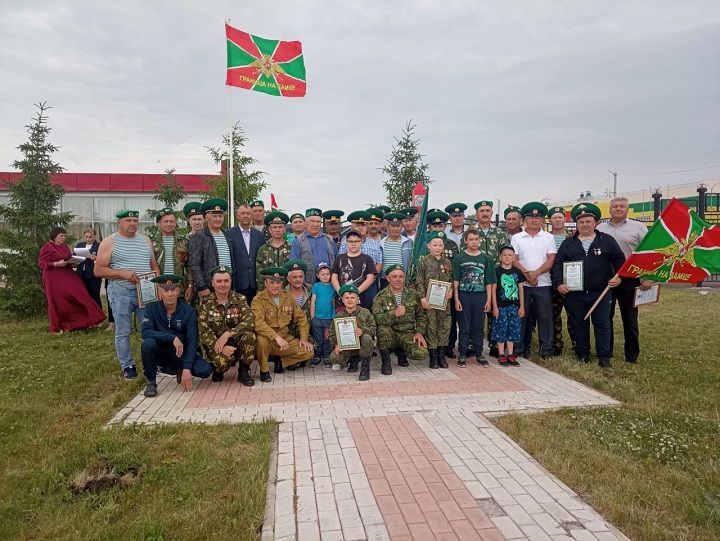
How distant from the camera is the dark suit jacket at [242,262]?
6844mm

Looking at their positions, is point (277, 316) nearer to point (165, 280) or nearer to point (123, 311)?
point (165, 280)

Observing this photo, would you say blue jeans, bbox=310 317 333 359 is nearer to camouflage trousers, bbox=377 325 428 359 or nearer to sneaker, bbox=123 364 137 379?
camouflage trousers, bbox=377 325 428 359

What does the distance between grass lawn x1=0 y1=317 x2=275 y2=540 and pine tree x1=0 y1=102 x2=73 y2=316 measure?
6149mm

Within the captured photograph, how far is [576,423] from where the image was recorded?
4.66 meters

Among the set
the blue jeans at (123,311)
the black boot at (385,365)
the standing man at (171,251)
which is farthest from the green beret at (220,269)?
the black boot at (385,365)

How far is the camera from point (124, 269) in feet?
19.8

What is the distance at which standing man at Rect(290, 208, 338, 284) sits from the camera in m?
7.22

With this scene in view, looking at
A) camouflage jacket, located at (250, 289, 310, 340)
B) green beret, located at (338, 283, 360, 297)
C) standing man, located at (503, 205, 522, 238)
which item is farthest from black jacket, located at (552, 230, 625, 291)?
camouflage jacket, located at (250, 289, 310, 340)

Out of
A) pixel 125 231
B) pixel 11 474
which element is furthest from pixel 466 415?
pixel 125 231

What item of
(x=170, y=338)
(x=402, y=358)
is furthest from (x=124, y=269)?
(x=402, y=358)

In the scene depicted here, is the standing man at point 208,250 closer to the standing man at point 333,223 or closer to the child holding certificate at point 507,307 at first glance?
the standing man at point 333,223

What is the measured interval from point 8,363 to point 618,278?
8.30m

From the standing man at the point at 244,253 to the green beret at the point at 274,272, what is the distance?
2.01ft

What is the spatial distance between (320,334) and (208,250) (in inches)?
73.3
